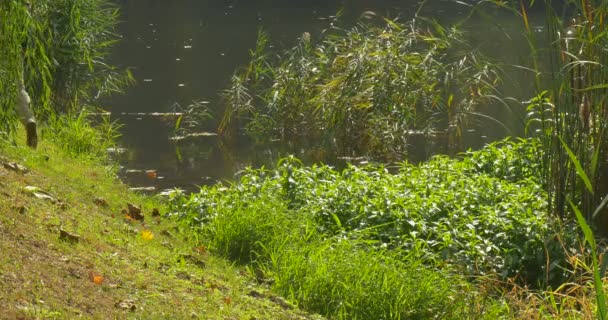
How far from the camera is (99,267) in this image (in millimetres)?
5258

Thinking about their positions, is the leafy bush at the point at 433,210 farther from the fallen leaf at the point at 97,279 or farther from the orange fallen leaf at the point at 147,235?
the fallen leaf at the point at 97,279

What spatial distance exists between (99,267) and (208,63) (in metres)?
14.6

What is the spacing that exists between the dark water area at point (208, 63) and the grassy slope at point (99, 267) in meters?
2.31

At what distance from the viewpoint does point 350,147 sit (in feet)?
38.1

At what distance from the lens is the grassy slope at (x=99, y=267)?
180 inches

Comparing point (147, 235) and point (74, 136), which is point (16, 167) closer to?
point (147, 235)

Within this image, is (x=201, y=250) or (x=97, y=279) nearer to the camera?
(x=97, y=279)

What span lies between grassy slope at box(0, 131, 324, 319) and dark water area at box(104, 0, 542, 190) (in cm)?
231

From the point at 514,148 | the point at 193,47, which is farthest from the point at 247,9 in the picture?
the point at 514,148

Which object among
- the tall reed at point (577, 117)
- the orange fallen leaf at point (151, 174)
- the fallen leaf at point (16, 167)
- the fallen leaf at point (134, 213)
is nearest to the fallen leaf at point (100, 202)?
Answer: the fallen leaf at point (134, 213)

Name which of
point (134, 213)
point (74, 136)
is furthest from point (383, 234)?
point (74, 136)

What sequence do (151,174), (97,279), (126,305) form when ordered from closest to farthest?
(126,305) → (97,279) → (151,174)

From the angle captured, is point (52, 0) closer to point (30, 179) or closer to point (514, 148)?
point (30, 179)

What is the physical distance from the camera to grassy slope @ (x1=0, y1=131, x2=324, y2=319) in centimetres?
458
